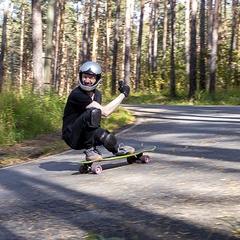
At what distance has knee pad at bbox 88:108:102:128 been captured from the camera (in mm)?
7121

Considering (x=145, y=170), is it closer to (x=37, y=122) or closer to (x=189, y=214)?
(x=189, y=214)

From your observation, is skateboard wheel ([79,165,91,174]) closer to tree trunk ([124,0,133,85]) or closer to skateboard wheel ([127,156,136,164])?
skateboard wheel ([127,156,136,164])

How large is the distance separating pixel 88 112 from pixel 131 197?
1.88 meters

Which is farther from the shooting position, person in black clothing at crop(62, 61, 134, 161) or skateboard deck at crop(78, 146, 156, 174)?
skateboard deck at crop(78, 146, 156, 174)

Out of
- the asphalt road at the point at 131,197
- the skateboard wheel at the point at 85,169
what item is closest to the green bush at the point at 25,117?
the asphalt road at the point at 131,197

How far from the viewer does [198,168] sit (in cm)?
739

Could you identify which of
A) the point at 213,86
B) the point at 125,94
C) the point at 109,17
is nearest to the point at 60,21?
the point at 109,17

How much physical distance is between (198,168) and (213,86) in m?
23.1

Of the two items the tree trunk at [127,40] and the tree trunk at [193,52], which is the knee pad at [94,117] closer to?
the tree trunk at [193,52]

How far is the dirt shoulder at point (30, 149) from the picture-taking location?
10.0 metres

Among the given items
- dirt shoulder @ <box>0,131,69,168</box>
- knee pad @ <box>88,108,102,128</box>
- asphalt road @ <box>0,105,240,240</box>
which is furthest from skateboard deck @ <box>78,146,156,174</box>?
dirt shoulder @ <box>0,131,69,168</box>

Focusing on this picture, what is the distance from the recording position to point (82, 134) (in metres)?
7.54

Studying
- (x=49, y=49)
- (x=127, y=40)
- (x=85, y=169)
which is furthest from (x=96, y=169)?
(x=127, y=40)

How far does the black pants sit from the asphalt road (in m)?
0.46
